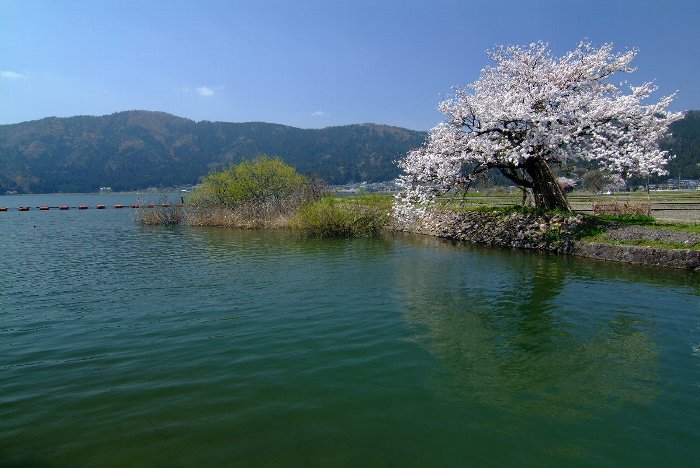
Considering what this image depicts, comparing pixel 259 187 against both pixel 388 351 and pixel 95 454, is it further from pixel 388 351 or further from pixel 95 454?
pixel 95 454

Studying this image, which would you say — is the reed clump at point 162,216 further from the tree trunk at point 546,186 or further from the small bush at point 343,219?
the tree trunk at point 546,186

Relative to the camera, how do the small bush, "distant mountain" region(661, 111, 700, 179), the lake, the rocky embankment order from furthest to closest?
"distant mountain" region(661, 111, 700, 179) < the small bush < the rocky embankment < the lake

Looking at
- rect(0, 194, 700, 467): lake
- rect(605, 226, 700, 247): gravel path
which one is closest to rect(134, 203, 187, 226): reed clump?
rect(0, 194, 700, 467): lake

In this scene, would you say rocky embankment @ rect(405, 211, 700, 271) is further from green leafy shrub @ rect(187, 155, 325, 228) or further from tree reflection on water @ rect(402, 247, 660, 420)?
green leafy shrub @ rect(187, 155, 325, 228)

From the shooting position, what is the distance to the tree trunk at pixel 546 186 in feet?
85.7

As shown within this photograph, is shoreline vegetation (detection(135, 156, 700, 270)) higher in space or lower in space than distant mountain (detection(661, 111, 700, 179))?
lower

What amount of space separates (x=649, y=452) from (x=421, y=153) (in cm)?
2452

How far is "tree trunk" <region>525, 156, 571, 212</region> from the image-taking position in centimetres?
2611

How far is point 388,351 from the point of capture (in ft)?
31.7

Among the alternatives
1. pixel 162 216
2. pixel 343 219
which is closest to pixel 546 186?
pixel 343 219

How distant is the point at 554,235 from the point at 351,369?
19103 millimetres

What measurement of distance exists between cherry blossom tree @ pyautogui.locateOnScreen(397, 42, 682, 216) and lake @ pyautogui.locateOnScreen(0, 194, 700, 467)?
28.3ft

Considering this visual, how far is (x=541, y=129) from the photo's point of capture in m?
23.2

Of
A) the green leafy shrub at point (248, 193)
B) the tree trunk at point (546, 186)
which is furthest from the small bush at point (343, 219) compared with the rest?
the tree trunk at point (546, 186)
